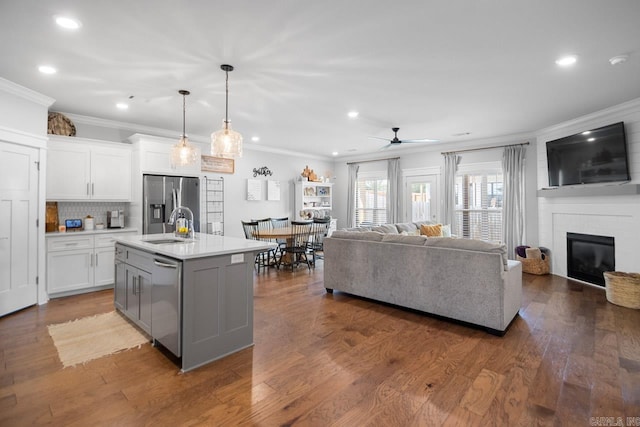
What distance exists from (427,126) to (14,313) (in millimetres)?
6318

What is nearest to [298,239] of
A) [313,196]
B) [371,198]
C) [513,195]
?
[313,196]

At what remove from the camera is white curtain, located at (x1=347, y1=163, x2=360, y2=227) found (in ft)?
28.7

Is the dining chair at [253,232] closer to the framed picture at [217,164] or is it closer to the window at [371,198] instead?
the framed picture at [217,164]

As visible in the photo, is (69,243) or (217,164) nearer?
(69,243)

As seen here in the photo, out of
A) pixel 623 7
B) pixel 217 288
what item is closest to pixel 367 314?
pixel 217 288

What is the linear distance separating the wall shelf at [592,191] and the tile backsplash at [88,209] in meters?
7.16

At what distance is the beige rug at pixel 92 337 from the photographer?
269cm

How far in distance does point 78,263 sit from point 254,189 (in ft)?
11.7

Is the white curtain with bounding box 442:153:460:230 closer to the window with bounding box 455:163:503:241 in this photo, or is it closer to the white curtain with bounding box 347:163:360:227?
the window with bounding box 455:163:503:241

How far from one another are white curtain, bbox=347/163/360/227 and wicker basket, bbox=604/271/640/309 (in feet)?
17.9

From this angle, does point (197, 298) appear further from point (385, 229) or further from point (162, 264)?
point (385, 229)

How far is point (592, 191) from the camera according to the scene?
475 cm

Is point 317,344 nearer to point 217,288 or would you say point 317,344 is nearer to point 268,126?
point 217,288

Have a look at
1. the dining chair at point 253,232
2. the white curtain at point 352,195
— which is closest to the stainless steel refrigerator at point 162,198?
the dining chair at point 253,232
